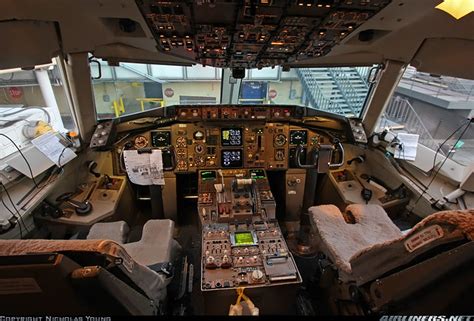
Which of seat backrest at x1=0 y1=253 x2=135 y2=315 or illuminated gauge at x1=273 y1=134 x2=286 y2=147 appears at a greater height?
seat backrest at x1=0 y1=253 x2=135 y2=315

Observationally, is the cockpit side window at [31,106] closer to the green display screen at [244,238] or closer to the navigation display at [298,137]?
the green display screen at [244,238]

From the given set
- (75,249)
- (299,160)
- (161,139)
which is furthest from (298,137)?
(75,249)

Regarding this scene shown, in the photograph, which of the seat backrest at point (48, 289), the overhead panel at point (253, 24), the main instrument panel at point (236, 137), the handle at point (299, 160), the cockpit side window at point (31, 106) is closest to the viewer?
the seat backrest at point (48, 289)

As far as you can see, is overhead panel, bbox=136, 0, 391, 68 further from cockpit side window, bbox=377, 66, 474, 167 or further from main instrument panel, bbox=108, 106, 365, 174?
cockpit side window, bbox=377, 66, 474, 167

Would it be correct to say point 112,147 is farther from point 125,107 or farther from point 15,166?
point 15,166

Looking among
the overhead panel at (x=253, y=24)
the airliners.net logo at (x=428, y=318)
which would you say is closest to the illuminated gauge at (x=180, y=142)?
the overhead panel at (x=253, y=24)

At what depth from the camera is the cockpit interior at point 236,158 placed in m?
0.99

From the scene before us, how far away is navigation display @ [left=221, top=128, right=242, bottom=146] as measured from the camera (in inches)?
120

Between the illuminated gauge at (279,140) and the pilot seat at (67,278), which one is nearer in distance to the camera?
the pilot seat at (67,278)

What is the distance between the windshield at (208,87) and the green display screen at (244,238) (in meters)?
1.57

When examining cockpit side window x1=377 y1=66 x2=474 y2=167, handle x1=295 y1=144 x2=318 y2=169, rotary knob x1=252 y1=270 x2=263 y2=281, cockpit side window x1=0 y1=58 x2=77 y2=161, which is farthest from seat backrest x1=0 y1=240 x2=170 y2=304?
cockpit side window x1=377 y1=66 x2=474 y2=167

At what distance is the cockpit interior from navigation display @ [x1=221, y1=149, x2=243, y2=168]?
0.02m

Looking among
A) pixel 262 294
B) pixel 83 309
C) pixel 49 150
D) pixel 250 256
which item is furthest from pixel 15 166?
pixel 262 294

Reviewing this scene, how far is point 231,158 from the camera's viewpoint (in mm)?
3131
